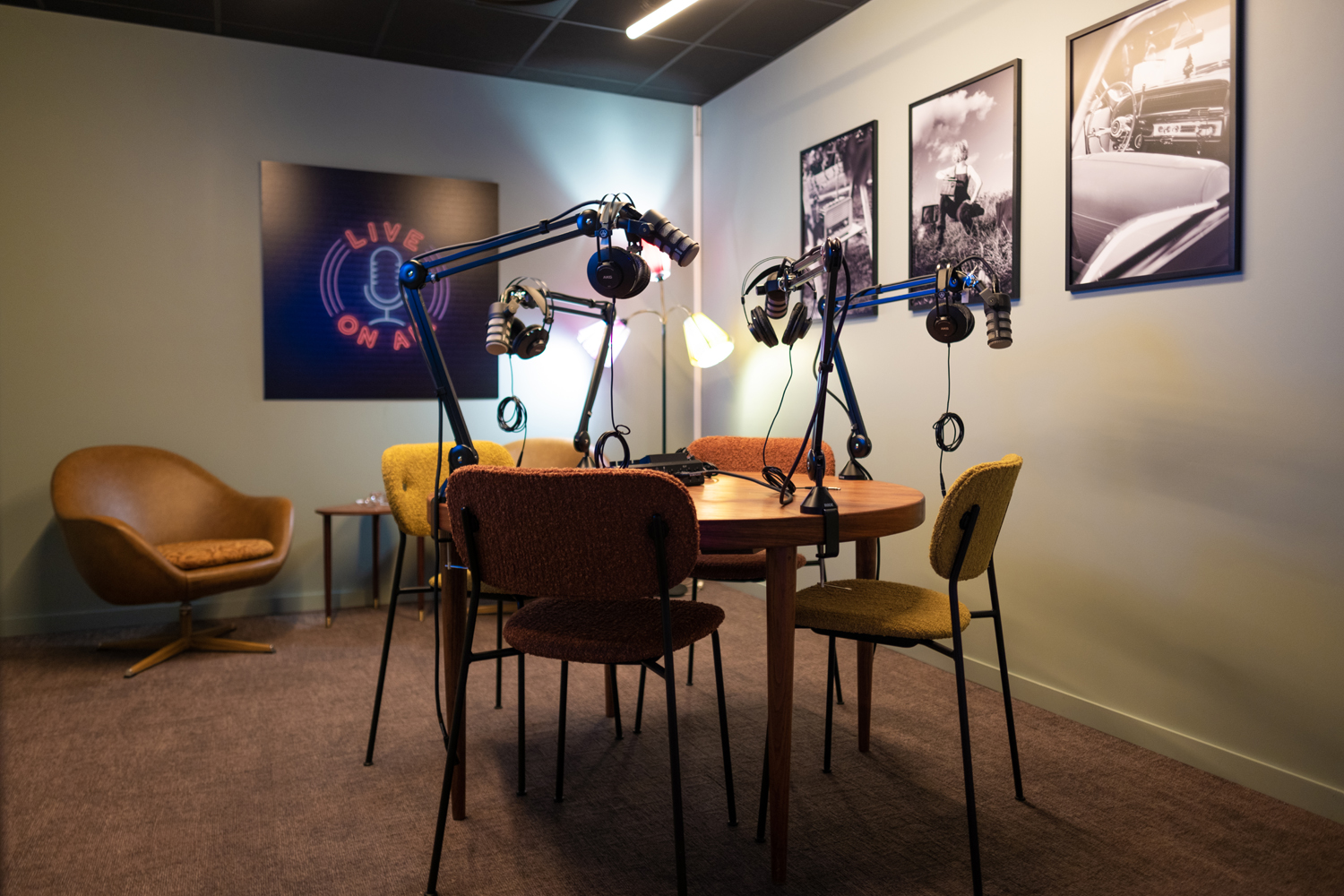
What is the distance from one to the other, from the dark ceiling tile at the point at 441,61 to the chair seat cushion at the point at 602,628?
3.47 metres

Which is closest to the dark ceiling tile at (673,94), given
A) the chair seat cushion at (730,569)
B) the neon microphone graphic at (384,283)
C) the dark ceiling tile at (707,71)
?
the dark ceiling tile at (707,71)

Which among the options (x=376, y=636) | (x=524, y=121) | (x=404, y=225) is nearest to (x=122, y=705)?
(x=376, y=636)

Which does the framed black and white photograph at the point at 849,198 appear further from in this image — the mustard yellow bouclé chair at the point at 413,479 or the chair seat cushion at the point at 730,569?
the mustard yellow bouclé chair at the point at 413,479

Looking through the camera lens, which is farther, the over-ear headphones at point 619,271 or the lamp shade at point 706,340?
the lamp shade at point 706,340

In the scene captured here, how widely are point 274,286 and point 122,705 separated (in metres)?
2.17

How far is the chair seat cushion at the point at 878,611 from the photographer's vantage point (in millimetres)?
1968

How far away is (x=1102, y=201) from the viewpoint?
2.72 m

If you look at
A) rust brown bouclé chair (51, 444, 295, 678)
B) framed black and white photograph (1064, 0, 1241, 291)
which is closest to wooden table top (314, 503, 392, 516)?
rust brown bouclé chair (51, 444, 295, 678)

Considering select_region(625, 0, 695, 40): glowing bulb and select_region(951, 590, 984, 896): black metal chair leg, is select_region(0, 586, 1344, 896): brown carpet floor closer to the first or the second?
select_region(951, 590, 984, 896): black metal chair leg

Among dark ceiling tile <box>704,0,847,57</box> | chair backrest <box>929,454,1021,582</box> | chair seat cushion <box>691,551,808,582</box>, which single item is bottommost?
chair seat cushion <box>691,551,808,582</box>

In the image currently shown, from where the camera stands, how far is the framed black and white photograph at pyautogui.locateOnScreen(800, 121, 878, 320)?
378 cm

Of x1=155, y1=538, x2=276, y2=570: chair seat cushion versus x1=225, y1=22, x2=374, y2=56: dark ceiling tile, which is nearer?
x1=155, y1=538, x2=276, y2=570: chair seat cushion

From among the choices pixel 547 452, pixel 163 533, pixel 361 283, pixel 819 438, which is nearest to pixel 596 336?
pixel 547 452

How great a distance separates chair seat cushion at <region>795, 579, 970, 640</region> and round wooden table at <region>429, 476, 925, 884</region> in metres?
0.19
